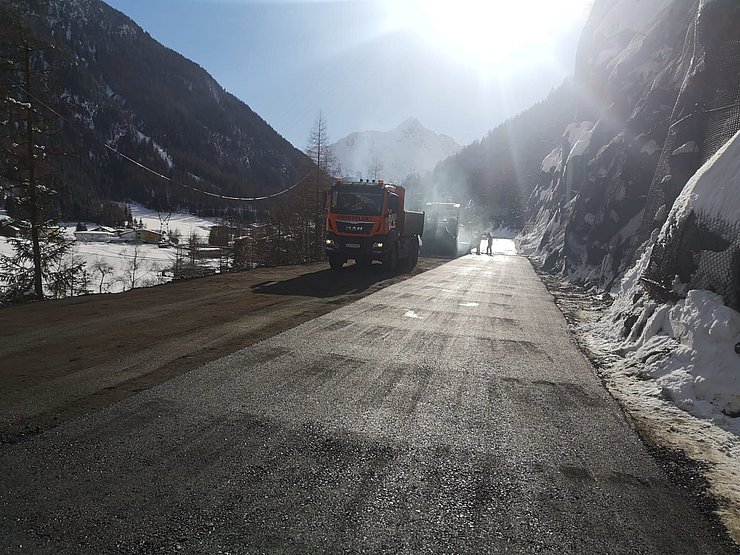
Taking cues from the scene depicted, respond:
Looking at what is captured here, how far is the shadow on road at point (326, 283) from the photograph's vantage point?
11.5 m

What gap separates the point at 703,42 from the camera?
43.2 feet

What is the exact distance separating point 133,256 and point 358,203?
208ft

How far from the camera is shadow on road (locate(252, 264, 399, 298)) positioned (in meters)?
11.5

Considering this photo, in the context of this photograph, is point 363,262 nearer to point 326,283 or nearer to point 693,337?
point 326,283

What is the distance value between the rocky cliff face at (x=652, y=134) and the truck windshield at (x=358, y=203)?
9199mm

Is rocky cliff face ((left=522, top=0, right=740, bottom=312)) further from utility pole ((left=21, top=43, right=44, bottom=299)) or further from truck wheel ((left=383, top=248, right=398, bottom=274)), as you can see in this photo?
utility pole ((left=21, top=43, right=44, bottom=299))

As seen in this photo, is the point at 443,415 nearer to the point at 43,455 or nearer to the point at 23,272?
the point at 43,455

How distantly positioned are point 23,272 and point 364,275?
12.7m

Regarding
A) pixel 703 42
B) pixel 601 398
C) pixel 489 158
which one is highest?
pixel 489 158

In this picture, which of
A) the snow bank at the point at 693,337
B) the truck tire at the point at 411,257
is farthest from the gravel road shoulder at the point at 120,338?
the truck tire at the point at 411,257

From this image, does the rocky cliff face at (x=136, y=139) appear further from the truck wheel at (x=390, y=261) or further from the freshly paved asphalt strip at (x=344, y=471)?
the freshly paved asphalt strip at (x=344, y=471)

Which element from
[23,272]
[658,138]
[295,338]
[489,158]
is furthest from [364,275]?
[489,158]

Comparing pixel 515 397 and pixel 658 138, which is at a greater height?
pixel 658 138

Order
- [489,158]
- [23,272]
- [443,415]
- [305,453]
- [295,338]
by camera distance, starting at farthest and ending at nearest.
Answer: [489,158] → [23,272] → [295,338] → [443,415] → [305,453]
